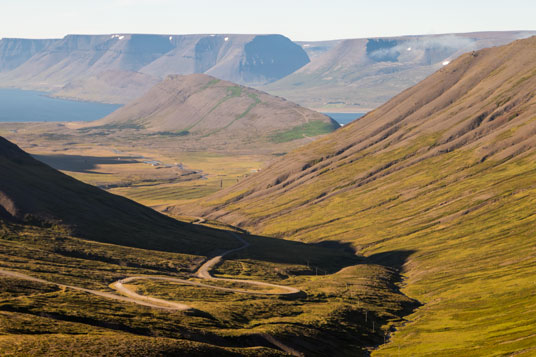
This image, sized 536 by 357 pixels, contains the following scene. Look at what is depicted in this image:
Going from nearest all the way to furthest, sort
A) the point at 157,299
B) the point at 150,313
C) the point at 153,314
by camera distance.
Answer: the point at 153,314, the point at 150,313, the point at 157,299

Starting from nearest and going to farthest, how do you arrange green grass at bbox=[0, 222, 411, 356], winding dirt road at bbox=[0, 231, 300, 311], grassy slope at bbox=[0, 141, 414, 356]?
grassy slope at bbox=[0, 141, 414, 356] → green grass at bbox=[0, 222, 411, 356] → winding dirt road at bbox=[0, 231, 300, 311]

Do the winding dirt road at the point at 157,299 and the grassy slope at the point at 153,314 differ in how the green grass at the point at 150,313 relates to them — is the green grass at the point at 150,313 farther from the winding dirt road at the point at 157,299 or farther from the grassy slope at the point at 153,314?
the winding dirt road at the point at 157,299

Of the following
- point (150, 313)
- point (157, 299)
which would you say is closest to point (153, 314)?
point (150, 313)

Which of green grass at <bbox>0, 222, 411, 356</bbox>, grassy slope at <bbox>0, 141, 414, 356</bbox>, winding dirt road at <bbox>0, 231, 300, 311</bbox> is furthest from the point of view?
winding dirt road at <bbox>0, 231, 300, 311</bbox>

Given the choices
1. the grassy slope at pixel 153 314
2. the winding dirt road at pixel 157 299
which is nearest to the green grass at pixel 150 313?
the grassy slope at pixel 153 314

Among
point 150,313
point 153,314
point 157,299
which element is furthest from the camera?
point 157,299

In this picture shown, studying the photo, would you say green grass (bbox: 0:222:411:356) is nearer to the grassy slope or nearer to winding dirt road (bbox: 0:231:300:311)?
the grassy slope

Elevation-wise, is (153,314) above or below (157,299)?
below

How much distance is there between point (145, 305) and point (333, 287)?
69.1m

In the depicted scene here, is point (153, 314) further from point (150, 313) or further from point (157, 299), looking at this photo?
point (157, 299)

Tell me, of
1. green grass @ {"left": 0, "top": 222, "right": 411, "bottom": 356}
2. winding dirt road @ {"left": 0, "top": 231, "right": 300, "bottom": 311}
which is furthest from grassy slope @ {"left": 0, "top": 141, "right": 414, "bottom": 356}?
winding dirt road @ {"left": 0, "top": 231, "right": 300, "bottom": 311}

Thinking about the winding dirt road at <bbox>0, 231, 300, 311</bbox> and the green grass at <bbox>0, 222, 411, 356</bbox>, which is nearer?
the green grass at <bbox>0, 222, 411, 356</bbox>

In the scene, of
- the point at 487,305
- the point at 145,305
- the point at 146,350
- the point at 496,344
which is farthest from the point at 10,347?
the point at 487,305

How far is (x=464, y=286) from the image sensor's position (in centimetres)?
19138
